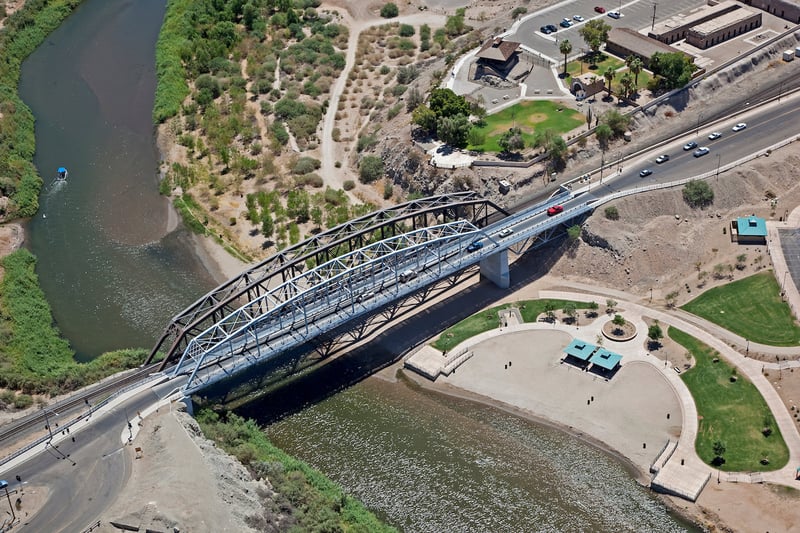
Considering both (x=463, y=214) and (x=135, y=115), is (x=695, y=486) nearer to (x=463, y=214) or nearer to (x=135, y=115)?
(x=463, y=214)

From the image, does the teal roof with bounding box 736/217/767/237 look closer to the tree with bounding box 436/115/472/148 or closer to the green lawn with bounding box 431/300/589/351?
the green lawn with bounding box 431/300/589/351

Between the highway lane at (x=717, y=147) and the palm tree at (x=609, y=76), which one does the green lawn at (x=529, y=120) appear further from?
the highway lane at (x=717, y=147)

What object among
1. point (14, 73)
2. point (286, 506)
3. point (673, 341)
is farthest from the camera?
point (14, 73)

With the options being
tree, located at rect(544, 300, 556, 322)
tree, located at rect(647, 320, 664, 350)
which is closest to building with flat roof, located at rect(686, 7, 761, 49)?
tree, located at rect(544, 300, 556, 322)

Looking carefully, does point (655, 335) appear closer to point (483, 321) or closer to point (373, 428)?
point (483, 321)

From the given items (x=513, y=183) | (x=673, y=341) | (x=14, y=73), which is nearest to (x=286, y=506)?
(x=673, y=341)

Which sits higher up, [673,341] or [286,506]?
[286,506]

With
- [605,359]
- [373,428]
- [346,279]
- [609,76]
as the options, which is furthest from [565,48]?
[373,428]
